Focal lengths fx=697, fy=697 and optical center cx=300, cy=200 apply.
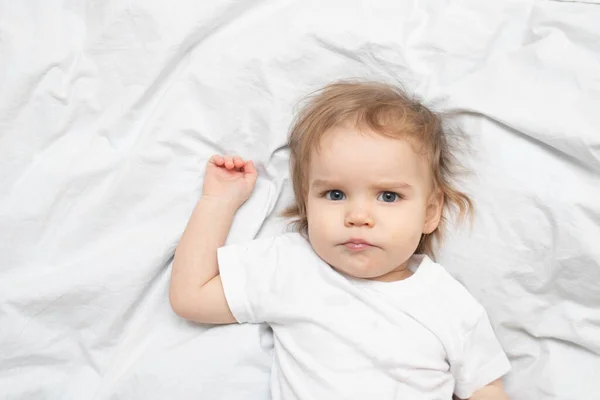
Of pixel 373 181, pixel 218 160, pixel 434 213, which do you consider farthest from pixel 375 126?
pixel 218 160

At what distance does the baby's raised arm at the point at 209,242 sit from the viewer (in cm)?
121

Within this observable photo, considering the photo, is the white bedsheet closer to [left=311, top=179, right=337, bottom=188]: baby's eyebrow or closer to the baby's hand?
the baby's hand

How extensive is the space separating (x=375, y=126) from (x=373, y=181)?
93mm

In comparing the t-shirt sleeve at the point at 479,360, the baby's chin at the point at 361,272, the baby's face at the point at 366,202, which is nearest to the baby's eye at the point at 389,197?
the baby's face at the point at 366,202

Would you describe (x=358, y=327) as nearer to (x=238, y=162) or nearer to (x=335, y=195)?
(x=335, y=195)

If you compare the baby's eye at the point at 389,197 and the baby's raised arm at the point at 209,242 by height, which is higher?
the baby's eye at the point at 389,197

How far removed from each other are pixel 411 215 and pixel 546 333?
322mm

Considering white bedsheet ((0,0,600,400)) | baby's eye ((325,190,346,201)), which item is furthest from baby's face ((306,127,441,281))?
white bedsheet ((0,0,600,400))

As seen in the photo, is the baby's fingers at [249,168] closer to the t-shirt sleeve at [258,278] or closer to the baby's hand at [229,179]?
the baby's hand at [229,179]

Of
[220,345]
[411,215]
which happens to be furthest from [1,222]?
[411,215]

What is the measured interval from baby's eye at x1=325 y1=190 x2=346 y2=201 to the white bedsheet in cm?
15

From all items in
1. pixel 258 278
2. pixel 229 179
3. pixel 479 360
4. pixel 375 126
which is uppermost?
pixel 375 126

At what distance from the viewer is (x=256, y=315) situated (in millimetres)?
1214

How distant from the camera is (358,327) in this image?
1161 mm
